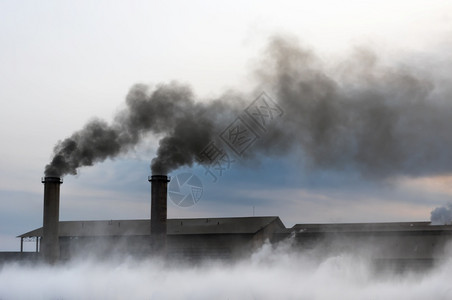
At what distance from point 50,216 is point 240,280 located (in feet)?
71.0

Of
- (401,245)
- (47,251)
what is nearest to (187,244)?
(47,251)

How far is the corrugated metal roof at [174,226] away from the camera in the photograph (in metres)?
87.0

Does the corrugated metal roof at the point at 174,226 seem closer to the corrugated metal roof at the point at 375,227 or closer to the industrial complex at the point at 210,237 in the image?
the industrial complex at the point at 210,237

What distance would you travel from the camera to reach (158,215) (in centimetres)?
7319

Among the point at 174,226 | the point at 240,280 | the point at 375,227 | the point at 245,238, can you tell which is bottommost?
the point at 240,280

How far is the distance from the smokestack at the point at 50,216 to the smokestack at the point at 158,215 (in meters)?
10.5

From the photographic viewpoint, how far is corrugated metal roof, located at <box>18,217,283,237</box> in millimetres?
87000

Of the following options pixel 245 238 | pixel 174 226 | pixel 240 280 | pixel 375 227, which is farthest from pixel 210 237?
pixel 375 227

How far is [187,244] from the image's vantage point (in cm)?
8756

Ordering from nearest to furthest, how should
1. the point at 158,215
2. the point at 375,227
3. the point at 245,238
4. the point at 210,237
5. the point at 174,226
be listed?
1. the point at 158,215
2. the point at 375,227
3. the point at 245,238
4. the point at 210,237
5. the point at 174,226

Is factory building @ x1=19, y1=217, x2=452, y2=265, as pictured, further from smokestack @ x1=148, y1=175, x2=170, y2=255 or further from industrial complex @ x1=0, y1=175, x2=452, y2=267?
smokestack @ x1=148, y1=175, x2=170, y2=255

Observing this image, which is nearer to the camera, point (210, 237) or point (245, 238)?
point (245, 238)

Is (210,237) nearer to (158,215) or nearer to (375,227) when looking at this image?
(158,215)

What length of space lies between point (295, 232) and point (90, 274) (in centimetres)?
2615
